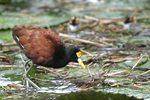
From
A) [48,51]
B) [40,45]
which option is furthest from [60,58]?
[40,45]

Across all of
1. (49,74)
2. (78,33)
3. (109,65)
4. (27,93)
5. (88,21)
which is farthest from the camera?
(88,21)

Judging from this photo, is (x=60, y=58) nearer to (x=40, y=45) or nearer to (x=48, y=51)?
(x=48, y=51)

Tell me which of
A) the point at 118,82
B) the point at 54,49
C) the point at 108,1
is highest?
the point at 54,49

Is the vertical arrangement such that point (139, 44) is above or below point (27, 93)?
below

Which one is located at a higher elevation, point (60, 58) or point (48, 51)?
point (48, 51)

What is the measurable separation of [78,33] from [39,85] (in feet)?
12.1

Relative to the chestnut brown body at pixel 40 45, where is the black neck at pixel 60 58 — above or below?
below

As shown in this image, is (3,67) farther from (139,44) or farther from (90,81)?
(139,44)

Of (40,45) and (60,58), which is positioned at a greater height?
A: (40,45)

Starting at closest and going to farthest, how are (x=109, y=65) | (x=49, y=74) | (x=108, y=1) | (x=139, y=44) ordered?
(x=49, y=74)
(x=109, y=65)
(x=139, y=44)
(x=108, y=1)

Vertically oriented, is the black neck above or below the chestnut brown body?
below

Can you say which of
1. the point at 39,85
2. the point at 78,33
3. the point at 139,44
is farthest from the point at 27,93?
the point at 78,33

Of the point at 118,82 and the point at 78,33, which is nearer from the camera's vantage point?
the point at 118,82

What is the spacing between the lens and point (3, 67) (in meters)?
4.61
